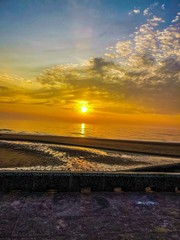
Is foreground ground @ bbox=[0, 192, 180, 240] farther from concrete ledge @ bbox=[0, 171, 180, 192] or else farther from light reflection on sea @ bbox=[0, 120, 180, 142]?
light reflection on sea @ bbox=[0, 120, 180, 142]

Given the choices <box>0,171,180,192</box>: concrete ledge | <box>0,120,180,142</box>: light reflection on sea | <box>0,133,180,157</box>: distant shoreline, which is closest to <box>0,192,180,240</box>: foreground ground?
<box>0,171,180,192</box>: concrete ledge

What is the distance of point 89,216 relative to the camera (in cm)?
423

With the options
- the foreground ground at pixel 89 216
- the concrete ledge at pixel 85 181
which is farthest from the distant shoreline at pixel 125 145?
the foreground ground at pixel 89 216

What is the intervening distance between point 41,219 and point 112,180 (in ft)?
7.45

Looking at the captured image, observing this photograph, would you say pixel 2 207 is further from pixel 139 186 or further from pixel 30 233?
pixel 139 186

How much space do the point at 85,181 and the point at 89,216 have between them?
1.49 metres

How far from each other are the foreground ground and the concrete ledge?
240 millimetres

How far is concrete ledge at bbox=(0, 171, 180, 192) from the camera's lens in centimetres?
541

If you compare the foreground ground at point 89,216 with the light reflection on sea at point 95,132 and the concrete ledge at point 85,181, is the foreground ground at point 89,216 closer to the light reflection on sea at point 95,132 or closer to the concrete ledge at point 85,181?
the concrete ledge at point 85,181

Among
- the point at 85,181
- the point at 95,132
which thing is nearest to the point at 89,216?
the point at 85,181

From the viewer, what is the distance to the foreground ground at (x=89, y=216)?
11.8 ft

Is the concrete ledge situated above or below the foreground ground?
above

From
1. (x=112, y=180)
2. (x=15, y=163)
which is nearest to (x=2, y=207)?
(x=112, y=180)

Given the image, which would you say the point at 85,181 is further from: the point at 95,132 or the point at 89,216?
the point at 95,132
